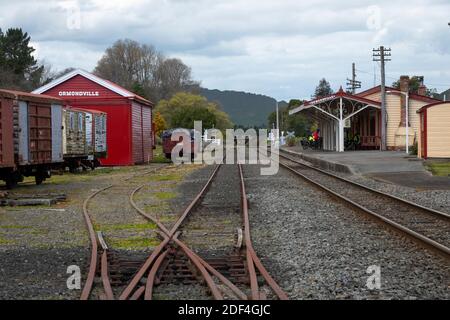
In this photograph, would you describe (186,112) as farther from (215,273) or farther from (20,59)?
(215,273)

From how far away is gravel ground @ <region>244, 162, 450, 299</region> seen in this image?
21.7 ft

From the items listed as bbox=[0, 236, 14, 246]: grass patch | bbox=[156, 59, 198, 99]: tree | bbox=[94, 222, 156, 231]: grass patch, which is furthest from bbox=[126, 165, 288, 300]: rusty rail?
bbox=[156, 59, 198, 99]: tree

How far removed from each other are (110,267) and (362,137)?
147 feet

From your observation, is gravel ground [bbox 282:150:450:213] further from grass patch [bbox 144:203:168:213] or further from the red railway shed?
the red railway shed

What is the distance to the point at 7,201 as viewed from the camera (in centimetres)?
1523

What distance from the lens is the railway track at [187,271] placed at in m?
6.39

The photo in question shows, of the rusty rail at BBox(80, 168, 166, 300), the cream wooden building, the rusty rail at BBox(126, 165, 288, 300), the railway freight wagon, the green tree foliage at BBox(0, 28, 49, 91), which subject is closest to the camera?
the rusty rail at BBox(126, 165, 288, 300)

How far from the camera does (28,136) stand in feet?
62.8

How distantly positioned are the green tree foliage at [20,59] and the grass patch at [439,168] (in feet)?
187

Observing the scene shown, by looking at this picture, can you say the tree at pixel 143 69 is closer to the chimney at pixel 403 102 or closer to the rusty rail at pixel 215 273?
the chimney at pixel 403 102

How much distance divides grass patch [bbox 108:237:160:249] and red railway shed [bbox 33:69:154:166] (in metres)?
25.2

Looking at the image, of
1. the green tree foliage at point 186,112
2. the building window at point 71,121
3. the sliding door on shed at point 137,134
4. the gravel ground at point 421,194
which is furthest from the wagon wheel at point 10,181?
the green tree foliage at point 186,112

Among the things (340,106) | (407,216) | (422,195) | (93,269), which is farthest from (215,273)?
(340,106)

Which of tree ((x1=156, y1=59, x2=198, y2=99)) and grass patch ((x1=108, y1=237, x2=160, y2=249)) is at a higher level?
tree ((x1=156, y1=59, x2=198, y2=99))
